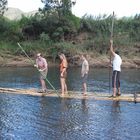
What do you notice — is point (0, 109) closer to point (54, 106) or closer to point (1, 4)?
point (54, 106)

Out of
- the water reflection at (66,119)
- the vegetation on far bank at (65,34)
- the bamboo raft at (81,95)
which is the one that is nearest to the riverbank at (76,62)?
the vegetation on far bank at (65,34)

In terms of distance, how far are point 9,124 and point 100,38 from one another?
3978 centimetres

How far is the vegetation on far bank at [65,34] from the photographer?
182 feet

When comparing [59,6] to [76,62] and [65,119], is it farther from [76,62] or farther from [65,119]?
[65,119]

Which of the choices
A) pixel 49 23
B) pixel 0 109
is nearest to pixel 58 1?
pixel 49 23

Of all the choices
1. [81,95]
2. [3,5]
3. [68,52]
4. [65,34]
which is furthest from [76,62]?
[81,95]

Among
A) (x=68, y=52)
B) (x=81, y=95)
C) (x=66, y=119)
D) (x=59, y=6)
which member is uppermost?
(x=59, y=6)

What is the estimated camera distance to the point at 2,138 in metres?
16.0

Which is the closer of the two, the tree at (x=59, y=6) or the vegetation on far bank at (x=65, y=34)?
the vegetation on far bank at (x=65, y=34)

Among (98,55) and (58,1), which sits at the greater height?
(58,1)

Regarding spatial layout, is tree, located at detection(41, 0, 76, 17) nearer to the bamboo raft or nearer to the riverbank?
the riverbank

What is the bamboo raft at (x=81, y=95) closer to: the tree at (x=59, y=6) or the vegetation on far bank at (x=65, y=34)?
the vegetation on far bank at (x=65, y=34)

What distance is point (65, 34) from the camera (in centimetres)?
5788

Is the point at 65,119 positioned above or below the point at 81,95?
below
